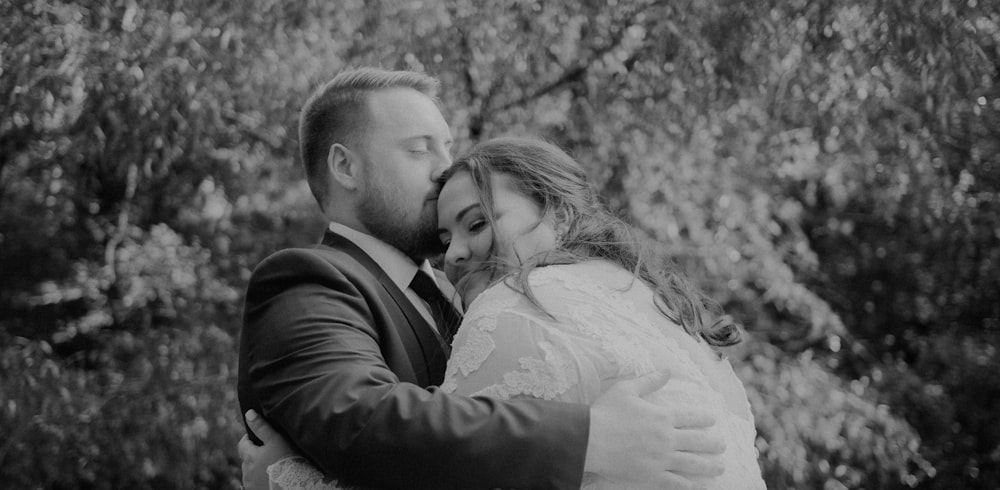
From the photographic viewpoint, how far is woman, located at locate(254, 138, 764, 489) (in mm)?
1831

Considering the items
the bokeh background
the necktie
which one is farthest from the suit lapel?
the bokeh background

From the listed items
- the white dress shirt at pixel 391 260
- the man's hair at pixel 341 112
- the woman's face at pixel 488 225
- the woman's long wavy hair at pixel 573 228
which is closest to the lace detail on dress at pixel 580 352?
the woman's long wavy hair at pixel 573 228

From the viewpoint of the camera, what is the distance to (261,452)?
2.19 meters

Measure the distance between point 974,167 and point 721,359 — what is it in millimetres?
4699

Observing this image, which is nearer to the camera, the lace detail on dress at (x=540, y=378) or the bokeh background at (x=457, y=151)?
the lace detail on dress at (x=540, y=378)

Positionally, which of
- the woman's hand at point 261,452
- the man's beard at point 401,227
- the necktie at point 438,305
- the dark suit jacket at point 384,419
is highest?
the man's beard at point 401,227

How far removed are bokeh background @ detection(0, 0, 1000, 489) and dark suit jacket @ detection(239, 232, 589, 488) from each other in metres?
2.68

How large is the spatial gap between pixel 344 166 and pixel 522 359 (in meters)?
1.21

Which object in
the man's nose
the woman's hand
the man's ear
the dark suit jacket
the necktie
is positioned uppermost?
the man's nose

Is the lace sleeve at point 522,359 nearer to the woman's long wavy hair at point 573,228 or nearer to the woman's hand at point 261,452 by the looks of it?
the woman's long wavy hair at point 573,228

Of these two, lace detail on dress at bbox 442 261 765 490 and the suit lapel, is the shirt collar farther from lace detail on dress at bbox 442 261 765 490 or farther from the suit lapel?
lace detail on dress at bbox 442 261 765 490

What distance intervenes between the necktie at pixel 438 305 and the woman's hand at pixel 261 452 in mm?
565

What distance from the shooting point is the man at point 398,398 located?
176 centimetres

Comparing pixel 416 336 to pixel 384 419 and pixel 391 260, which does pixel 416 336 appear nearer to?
pixel 391 260
